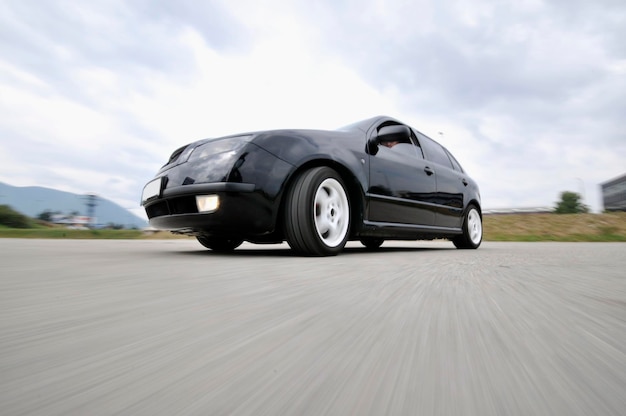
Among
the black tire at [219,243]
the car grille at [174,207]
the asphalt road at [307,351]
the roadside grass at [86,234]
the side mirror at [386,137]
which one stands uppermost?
the side mirror at [386,137]

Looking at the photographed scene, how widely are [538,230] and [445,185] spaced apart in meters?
8.55

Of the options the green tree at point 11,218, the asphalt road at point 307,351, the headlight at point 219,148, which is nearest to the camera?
the asphalt road at point 307,351

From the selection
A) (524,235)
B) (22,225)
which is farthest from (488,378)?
(22,225)

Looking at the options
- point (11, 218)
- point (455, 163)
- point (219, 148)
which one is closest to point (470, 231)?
point (455, 163)

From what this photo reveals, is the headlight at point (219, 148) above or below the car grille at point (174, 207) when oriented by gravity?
above

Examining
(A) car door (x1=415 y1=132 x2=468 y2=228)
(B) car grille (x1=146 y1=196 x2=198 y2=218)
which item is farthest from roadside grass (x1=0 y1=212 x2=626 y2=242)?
(B) car grille (x1=146 y1=196 x2=198 y2=218)

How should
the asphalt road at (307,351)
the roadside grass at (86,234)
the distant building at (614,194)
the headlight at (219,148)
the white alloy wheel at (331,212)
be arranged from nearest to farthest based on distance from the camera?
the asphalt road at (307,351)
the headlight at (219,148)
the white alloy wheel at (331,212)
the roadside grass at (86,234)
the distant building at (614,194)

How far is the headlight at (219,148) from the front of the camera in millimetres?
3359

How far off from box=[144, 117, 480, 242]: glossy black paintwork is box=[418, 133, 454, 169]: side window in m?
0.57

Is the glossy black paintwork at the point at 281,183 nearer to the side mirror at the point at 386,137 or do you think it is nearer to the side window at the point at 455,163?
the side mirror at the point at 386,137

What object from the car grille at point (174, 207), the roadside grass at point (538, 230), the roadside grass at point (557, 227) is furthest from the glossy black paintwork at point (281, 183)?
the roadside grass at point (557, 227)

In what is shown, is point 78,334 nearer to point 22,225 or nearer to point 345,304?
point 345,304

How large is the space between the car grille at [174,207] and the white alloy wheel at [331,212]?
107 cm

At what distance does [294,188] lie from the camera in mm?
3414
